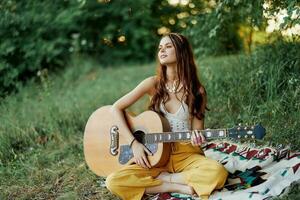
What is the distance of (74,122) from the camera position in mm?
5469

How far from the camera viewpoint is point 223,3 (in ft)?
15.0

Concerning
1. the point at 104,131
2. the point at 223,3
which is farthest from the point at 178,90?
the point at 223,3

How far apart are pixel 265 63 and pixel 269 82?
11.7 inches

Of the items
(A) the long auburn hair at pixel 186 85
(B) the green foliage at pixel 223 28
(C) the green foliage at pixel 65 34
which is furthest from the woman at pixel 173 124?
(C) the green foliage at pixel 65 34

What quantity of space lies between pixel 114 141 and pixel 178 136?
56 centimetres

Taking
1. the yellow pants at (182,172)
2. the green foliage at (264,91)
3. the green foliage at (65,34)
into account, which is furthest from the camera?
the green foliage at (65,34)

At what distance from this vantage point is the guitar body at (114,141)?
12.2ft

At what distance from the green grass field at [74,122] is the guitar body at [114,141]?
0.78 feet

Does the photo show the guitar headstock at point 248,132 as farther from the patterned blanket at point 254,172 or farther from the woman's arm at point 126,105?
the woman's arm at point 126,105

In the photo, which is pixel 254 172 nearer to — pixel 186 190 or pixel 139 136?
pixel 186 190

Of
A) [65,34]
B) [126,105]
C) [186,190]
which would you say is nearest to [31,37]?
[65,34]

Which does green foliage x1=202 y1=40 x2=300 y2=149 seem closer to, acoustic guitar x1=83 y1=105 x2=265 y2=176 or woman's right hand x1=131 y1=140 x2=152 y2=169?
acoustic guitar x1=83 y1=105 x2=265 y2=176

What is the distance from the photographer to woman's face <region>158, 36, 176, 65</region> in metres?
3.83

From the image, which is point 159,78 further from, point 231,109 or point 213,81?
point 213,81
